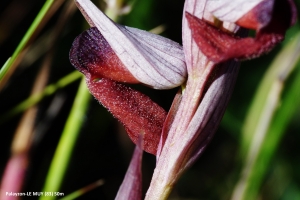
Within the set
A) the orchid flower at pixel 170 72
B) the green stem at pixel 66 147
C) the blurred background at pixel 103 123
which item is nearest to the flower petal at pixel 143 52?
the orchid flower at pixel 170 72

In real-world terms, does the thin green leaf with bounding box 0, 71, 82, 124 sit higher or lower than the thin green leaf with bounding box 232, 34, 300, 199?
higher

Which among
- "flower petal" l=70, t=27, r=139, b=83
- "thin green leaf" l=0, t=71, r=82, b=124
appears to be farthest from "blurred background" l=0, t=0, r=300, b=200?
"flower petal" l=70, t=27, r=139, b=83

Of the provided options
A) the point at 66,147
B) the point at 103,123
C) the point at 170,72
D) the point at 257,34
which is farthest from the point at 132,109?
the point at 103,123

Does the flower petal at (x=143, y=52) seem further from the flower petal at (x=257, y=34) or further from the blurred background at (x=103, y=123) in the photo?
the blurred background at (x=103, y=123)

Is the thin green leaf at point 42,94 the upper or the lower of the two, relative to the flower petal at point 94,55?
lower

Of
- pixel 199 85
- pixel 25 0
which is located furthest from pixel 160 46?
pixel 25 0

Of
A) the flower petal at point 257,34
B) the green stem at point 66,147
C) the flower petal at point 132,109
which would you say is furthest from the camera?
the green stem at point 66,147

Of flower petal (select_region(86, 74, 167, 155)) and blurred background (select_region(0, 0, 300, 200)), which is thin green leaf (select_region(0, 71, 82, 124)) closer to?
blurred background (select_region(0, 0, 300, 200))
